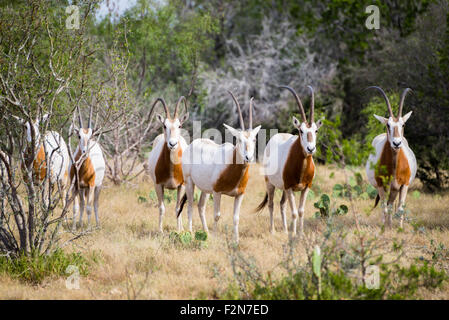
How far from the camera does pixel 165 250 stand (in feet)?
21.2

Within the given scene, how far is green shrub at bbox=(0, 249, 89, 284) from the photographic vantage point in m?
5.35

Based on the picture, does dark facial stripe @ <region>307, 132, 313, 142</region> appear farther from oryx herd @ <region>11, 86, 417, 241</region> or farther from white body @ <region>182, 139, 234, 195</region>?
white body @ <region>182, 139, 234, 195</region>

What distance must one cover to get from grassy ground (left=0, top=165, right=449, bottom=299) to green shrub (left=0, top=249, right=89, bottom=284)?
0.10 m

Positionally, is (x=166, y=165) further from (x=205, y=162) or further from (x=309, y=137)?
(x=309, y=137)

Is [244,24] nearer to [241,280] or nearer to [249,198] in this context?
[249,198]

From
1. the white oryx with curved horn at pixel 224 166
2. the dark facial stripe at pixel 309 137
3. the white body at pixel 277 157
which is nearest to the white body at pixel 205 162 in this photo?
the white oryx with curved horn at pixel 224 166

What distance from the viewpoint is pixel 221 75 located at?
2081cm

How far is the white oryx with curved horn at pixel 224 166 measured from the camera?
21.5 feet

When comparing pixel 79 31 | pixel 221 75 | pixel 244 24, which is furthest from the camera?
pixel 244 24

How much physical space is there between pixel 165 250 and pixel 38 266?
1.67 meters

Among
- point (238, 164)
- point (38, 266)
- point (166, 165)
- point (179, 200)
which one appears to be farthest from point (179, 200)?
point (38, 266)

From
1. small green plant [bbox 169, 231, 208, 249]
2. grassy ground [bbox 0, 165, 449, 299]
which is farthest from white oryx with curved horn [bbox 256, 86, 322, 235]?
small green plant [bbox 169, 231, 208, 249]

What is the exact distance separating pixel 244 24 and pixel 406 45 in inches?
509
